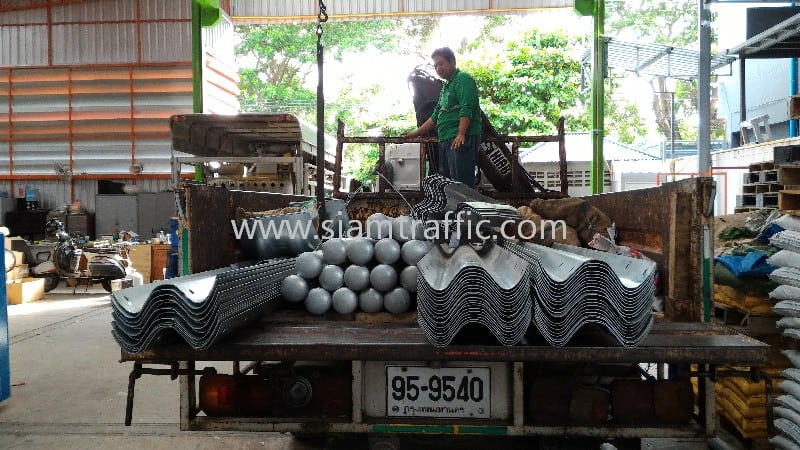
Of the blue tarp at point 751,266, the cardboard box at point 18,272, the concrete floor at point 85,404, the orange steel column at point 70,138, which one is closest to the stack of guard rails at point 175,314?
the concrete floor at point 85,404

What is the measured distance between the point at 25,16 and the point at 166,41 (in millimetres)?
4024

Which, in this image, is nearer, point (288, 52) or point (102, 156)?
point (102, 156)

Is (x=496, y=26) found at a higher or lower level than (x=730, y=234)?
higher

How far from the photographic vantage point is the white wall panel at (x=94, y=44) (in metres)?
14.7

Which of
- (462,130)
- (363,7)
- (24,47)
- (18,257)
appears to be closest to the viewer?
(462,130)

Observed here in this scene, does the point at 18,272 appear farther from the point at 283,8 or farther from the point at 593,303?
the point at 593,303

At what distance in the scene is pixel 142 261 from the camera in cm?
1059

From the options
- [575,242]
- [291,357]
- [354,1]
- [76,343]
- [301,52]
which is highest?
[301,52]

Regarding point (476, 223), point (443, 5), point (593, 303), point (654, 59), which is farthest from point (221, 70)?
point (593, 303)

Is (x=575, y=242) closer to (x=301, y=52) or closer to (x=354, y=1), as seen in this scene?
(x=354, y=1)

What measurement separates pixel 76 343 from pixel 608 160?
1284 cm

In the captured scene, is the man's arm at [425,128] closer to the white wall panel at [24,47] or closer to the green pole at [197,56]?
the green pole at [197,56]

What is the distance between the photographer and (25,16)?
1498cm

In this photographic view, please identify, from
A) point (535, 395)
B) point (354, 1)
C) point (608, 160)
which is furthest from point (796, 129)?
point (535, 395)
